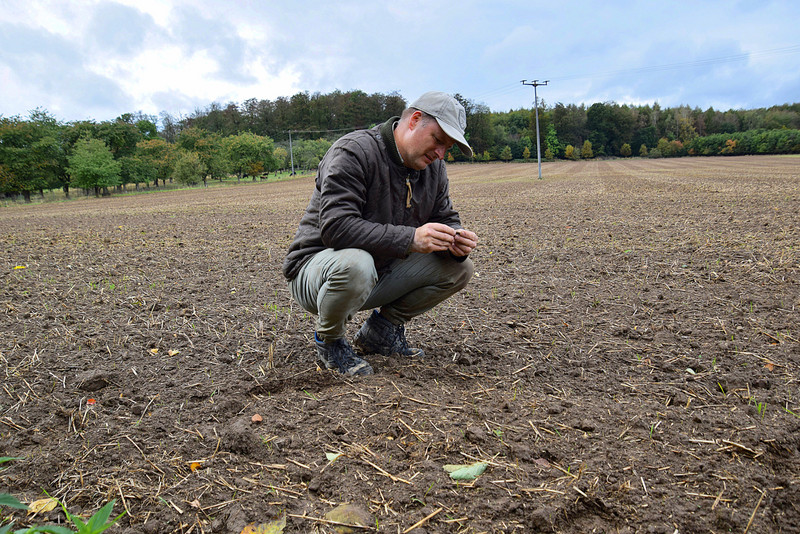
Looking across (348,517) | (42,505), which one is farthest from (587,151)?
(42,505)

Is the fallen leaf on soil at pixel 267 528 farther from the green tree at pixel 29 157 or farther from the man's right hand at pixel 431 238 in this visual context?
the green tree at pixel 29 157

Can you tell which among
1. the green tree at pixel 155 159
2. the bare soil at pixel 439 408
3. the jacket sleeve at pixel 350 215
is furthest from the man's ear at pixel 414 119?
the green tree at pixel 155 159

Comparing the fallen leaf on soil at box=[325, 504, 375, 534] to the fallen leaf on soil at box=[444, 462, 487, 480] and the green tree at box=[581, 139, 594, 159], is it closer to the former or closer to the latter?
the fallen leaf on soil at box=[444, 462, 487, 480]

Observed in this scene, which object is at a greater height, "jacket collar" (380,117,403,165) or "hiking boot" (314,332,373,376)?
"jacket collar" (380,117,403,165)

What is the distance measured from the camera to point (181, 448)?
2.32 meters

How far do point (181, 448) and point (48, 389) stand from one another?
123 centimetres

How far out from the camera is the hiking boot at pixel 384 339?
11.1 ft

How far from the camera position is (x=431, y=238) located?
2795mm

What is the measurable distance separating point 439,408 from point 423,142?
1428 mm

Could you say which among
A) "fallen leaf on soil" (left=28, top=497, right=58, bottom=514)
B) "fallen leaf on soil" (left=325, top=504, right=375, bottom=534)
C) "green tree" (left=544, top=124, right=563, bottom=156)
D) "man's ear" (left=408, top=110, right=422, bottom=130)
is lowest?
"fallen leaf on soil" (left=325, top=504, right=375, bottom=534)

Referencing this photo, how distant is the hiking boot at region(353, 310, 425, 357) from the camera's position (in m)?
3.40

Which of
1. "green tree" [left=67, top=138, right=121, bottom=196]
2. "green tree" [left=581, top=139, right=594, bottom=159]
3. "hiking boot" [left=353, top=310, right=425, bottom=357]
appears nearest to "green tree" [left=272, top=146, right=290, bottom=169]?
"green tree" [left=67, top=138, right=121, bottom=196]

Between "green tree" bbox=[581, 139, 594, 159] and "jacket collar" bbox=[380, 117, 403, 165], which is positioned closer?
"jacket collar" bbox=[380, 117, 403, 165]

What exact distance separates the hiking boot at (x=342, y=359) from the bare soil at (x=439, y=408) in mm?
95
